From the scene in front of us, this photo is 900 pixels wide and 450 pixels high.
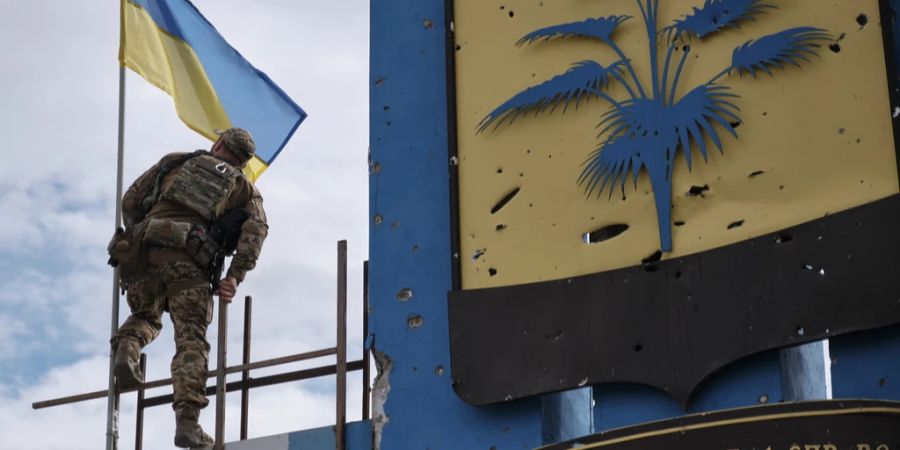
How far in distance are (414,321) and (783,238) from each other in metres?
1.96

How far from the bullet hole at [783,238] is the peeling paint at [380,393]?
207 cm

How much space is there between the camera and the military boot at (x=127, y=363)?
8656 millimetres

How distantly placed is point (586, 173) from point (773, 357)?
1311mm

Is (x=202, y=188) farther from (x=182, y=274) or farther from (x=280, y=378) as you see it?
(x=280, y=378)

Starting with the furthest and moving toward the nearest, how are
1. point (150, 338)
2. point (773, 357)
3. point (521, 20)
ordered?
point (150, 338) → point (521, 20) → point (773, 357)

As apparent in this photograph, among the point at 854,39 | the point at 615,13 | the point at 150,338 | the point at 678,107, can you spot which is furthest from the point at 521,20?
the point at 150,338

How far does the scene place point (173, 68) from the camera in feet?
32.8

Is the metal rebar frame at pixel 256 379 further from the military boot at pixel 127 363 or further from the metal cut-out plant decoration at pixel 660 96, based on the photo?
the metal cut-out plant decoration at pixel 660 96

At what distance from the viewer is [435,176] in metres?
8.33

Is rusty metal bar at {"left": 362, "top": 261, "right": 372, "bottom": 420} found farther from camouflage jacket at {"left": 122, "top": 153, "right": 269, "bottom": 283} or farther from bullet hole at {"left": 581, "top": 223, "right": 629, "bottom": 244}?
bullet hole at {"left": 581, "top": 223, "right": 629, "bottom": 244}

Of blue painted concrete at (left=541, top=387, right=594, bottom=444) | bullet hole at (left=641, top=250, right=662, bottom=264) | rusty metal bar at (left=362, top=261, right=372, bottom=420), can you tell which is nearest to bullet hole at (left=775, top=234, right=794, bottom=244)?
bullet hole at (left=641, top=250, right=662, bottom=264)

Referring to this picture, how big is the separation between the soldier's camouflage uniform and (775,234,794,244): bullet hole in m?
2.93

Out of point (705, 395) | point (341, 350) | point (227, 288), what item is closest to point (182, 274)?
point (227, 288)

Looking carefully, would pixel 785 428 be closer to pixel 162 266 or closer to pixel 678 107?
pixel 678 107
